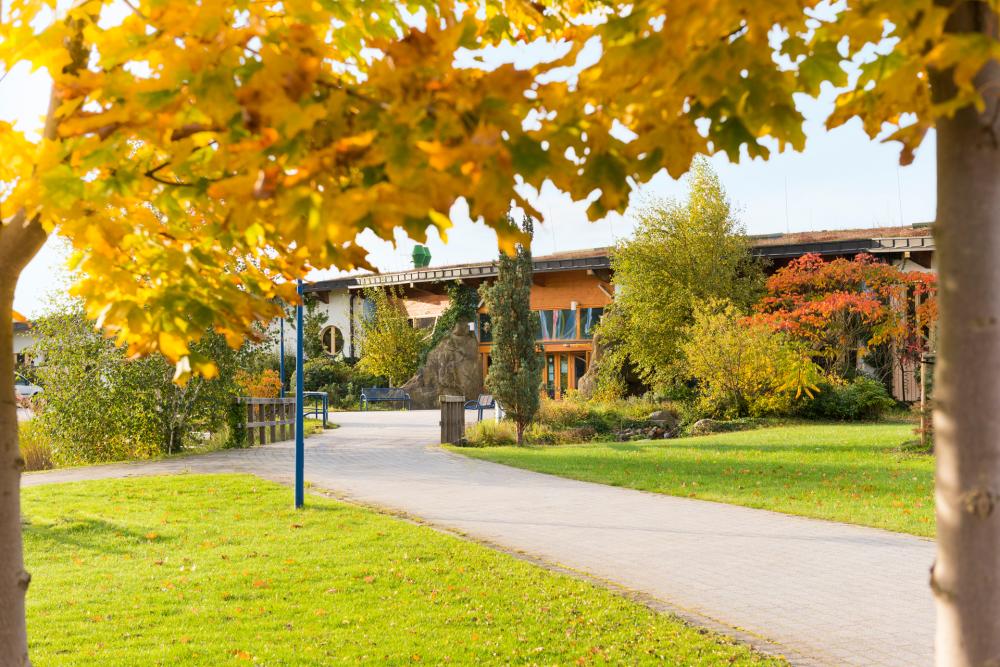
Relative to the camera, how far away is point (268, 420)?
783 inches

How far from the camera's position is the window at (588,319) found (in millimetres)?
34525

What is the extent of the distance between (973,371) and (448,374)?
114 feet

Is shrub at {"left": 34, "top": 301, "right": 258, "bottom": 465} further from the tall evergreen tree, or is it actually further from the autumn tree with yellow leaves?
the autumn tree with yellow leaves

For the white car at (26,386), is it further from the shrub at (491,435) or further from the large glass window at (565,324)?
the large glass window at (565,324)

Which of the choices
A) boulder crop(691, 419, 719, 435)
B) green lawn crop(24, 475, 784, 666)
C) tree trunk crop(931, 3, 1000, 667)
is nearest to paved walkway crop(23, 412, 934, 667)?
green lawn crop(24, 475, 784, 666)

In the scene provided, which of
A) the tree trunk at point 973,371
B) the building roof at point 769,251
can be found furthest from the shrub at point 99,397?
the tree trunk at point 973,371

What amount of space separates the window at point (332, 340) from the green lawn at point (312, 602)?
34138mm

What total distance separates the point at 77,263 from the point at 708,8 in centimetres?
238

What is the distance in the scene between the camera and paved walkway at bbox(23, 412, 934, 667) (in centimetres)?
552

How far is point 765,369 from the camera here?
2206 centimetres

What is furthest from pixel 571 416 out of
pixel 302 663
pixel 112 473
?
pixel 302 663

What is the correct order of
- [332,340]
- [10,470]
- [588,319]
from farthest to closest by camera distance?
[332,340] < [588,319] < [10,470]

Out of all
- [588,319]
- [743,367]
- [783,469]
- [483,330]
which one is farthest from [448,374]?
[783,469]

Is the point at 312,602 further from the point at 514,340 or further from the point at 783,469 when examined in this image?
the point at 514,340
